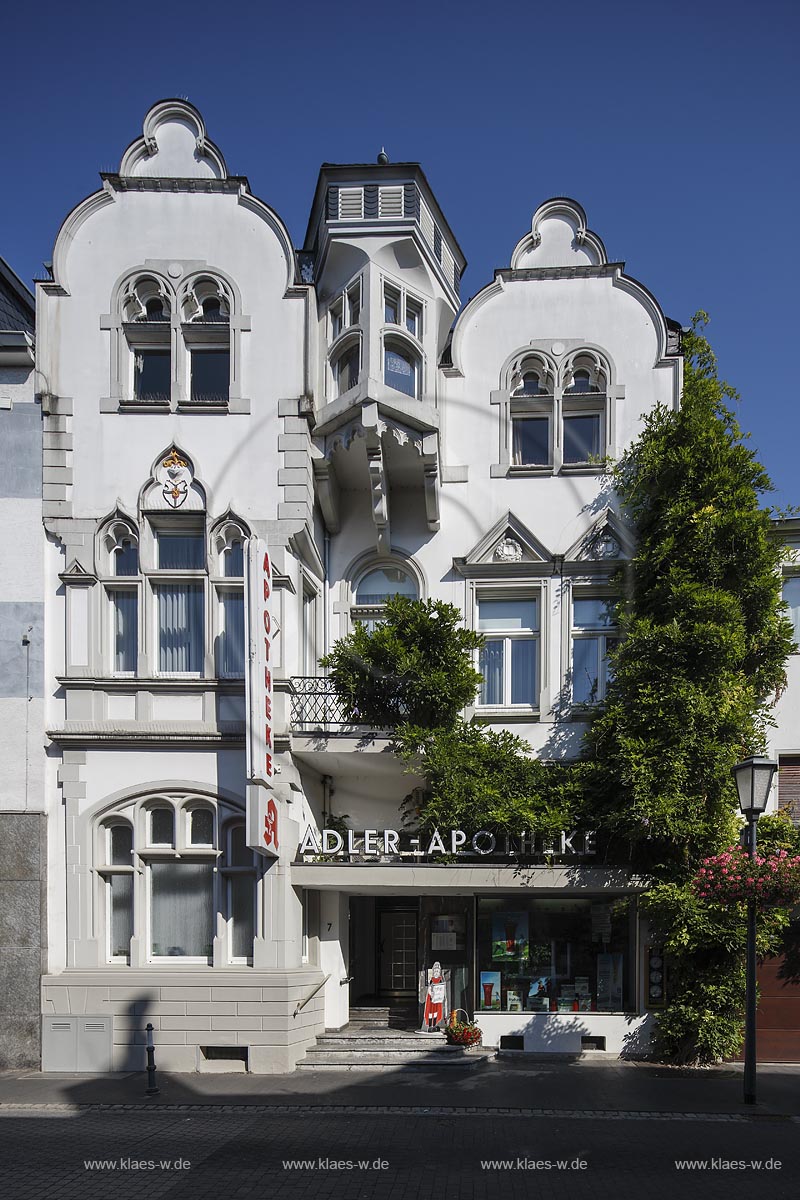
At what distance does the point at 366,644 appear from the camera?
601 inches

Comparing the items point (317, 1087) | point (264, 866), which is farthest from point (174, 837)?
point (317, 1087)

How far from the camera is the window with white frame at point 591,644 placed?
56.9ft

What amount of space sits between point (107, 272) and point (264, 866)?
996cm

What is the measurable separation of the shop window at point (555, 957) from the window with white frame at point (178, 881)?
4210mm

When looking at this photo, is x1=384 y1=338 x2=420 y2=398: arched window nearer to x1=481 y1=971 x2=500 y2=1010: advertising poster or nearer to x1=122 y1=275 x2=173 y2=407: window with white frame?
x1=122 y1=275 x2=173 y2=407: window with white frame

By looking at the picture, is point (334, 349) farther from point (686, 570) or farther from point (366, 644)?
point (686, 570)

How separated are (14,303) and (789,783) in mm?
16598

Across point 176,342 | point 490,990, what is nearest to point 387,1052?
point 490,990

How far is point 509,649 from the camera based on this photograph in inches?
698

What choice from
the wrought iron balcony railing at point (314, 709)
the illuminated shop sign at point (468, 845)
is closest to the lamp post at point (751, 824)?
the illuminated shop sign at point (468, 845)

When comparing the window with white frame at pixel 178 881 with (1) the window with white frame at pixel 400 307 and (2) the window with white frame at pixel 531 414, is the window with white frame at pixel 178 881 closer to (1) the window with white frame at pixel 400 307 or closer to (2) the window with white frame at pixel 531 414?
(2) the window with white frame at pixel 531 414

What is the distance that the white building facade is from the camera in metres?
15.2

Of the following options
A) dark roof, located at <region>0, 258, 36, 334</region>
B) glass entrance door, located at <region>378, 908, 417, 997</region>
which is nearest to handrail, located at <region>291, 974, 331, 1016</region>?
glass entrance door, located at <region>378, 908, 417, 997</region>

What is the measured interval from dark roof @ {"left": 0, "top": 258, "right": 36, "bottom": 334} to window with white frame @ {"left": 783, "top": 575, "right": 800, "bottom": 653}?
1441 centimetres
